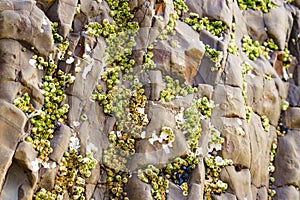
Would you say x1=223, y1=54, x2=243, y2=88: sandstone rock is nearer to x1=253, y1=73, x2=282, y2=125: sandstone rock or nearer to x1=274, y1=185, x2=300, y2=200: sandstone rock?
x1=253, y1=73, x2=282, y2=125: sandstone rock

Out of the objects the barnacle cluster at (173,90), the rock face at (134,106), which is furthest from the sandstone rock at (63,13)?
the barnacle cluster at (173,90)

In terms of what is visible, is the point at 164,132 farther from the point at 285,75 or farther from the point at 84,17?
the point at 285,75

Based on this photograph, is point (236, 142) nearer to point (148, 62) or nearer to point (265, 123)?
point (265, 123)

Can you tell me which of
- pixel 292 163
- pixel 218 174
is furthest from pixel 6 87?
pixel 292 163

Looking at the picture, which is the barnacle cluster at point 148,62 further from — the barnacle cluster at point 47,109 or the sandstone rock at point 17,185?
the sandstone rock at point 17,185

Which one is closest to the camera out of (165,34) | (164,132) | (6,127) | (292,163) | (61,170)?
(6,127)

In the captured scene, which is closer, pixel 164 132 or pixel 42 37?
pixel 42 37

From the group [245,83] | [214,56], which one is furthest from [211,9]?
[245,83]
